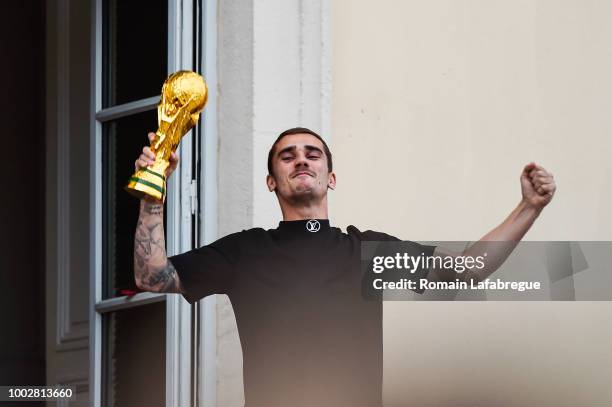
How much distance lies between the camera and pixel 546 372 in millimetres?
4363

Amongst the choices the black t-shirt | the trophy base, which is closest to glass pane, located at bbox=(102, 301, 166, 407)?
the black t-shirt

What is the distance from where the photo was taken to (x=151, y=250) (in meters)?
3.43

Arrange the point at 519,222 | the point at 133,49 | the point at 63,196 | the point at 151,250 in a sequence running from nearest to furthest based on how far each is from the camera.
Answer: the point at 151,250, the point at 519,222, the point at 133,49, the point at 63,196

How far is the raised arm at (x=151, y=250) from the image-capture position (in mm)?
3408

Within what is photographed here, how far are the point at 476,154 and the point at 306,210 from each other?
996 millimetres

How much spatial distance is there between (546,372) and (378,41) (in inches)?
40.8

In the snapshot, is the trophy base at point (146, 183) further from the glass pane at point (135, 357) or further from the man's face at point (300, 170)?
the glass pane at point (135, 357)

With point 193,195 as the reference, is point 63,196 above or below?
above

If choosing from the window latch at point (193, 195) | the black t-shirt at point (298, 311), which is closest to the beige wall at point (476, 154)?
the window latch at point (193, 195)

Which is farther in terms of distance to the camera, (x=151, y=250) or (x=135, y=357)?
(x=135, y=357)

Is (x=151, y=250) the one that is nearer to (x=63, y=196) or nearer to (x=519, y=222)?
(x=519, y=222)

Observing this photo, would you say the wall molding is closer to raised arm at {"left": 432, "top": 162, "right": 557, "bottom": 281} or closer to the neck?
the neck

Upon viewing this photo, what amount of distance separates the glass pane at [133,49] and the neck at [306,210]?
70cm

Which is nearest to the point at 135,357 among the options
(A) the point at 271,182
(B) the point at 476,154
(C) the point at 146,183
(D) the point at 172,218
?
(D) the point at 172,218
